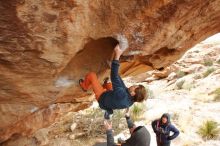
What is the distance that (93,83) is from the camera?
19.2 ft

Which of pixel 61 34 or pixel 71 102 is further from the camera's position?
pixel 71 102

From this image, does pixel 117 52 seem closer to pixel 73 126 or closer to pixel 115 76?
pixel 115 76

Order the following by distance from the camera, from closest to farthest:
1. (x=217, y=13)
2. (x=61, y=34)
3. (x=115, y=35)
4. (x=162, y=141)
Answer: (x=61, y=34)
(x=115, y=35)
(x=217, y=13)
(x=162, y=141)

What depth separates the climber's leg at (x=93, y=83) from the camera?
5.77 m

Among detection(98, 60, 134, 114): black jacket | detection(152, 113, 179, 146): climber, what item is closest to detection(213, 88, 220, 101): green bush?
detection(152, 113, 179, 146): climber

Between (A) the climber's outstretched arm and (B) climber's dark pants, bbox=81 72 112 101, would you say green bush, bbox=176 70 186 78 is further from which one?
(A) the climber's outstretched arm

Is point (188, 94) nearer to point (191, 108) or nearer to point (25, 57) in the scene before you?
point (191, 108)

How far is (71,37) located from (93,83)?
113cm

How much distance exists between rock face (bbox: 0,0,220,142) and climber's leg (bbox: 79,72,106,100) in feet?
0.82

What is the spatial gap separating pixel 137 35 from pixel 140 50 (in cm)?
45

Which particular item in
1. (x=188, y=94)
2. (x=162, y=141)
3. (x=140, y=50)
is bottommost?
(x=162, y=141)

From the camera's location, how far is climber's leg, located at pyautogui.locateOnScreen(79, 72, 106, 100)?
5.77 meters

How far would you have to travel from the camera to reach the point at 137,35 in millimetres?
5578

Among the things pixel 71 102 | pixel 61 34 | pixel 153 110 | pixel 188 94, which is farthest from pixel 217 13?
pixel 188 94
